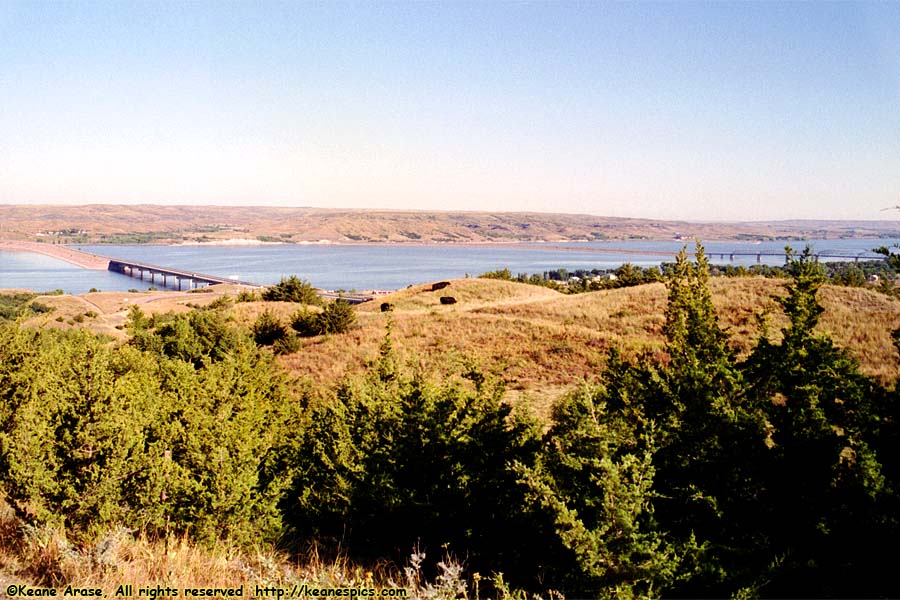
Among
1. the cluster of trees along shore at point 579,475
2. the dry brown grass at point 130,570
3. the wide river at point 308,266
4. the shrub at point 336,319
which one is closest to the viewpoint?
the dry brown grass at point 130,570

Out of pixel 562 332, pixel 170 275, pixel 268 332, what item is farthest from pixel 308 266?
pixel 562 332

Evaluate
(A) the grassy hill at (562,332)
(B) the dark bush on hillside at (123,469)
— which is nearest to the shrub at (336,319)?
(A) the grassy hill at (562,332)

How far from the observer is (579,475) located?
6.11 metres

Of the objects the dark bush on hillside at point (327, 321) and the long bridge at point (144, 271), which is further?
the long bridge at point (144, 271)

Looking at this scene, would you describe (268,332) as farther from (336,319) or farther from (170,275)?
(170,275)

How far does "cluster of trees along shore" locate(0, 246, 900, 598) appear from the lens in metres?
6.15

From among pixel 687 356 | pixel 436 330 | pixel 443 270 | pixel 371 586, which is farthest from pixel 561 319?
pixel 443 270

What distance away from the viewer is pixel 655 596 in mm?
5688

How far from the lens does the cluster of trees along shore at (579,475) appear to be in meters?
6.15

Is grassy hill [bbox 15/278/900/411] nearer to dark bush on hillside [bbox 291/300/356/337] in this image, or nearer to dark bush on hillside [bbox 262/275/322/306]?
dark bush on hillside [bbox 291/300/356/337]

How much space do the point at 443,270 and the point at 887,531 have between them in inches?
5185

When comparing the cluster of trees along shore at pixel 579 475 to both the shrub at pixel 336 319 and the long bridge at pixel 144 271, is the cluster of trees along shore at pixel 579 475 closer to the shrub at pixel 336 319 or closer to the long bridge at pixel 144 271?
the shrub at pixel 336 319

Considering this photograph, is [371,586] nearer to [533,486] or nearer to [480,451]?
[533,486]

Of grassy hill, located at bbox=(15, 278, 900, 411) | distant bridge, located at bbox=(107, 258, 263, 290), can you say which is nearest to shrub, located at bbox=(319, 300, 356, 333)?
grassy hill, located at bbox=(15, 278, 900, 411)
